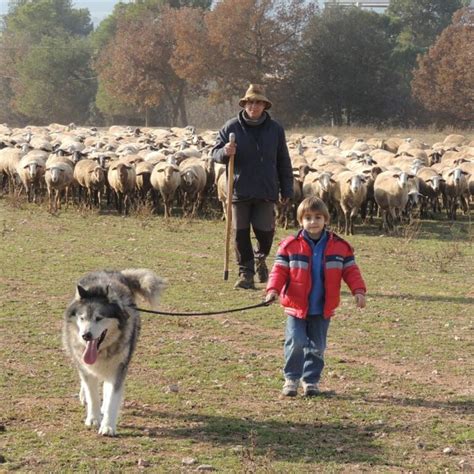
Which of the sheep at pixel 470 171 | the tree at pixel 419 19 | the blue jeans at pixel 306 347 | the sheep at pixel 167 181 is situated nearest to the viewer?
the blue jeans at pixel 306 347

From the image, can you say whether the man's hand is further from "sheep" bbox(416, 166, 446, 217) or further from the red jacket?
"sheep" bbox(416, 166, 446, 217)

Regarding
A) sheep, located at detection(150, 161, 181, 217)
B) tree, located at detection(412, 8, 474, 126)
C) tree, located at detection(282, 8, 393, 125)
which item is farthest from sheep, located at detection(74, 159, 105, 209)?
tree, located at detection(282, 8, 393, 125)

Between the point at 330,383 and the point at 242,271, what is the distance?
3625 millimetres

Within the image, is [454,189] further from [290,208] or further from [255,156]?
[255,156]

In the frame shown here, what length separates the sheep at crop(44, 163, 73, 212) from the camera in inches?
774

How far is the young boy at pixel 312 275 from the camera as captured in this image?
6.42 meters

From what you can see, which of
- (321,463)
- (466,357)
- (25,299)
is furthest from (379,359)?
(25,299)

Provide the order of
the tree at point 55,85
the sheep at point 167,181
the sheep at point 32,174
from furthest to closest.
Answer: the tree at point 55,85, the sheep at point 32,174, the sheep at point 167,181

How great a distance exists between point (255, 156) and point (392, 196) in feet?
28.7

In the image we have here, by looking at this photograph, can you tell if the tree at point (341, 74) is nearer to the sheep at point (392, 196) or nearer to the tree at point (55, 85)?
the tree at point (55, 85)

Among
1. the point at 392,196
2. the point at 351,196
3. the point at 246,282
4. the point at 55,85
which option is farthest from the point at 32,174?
the point at 55,85

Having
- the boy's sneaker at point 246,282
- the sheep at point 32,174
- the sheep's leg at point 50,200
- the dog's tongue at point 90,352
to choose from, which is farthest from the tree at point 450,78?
the dog's tongue at point 90,352

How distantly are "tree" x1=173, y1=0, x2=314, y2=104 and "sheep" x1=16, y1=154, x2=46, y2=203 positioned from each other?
3230 centimetres

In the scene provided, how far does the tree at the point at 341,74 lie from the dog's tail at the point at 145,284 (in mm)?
47266
